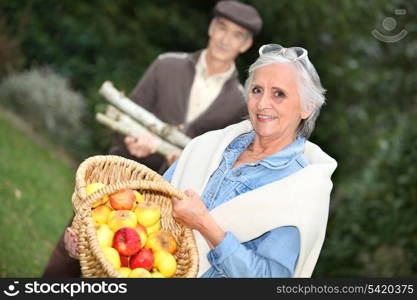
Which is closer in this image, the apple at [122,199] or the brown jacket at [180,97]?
the apple at [122,199]

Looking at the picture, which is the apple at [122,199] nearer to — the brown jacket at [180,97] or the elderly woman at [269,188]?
the elderly woman at [269,188]

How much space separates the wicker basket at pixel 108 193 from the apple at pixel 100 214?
0.12 metres

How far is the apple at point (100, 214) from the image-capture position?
3066 millimetres

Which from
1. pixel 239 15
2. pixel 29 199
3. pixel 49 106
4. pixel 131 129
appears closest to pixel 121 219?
pixel 131 129

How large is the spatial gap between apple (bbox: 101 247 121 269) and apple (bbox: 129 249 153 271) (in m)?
0.09

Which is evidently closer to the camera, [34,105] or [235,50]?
[235,50]

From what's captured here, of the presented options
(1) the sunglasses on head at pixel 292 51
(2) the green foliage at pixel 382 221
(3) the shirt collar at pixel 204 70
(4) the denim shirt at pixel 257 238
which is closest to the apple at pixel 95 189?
(4) the denim shirt at pixel 257 238

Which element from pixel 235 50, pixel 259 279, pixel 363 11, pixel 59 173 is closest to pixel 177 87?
pixel 235 50

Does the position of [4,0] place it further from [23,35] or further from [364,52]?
[364,52]

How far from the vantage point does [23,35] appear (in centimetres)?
1120

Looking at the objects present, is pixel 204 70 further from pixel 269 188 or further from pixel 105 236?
pixel 105 236

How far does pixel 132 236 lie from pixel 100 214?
0.83ft

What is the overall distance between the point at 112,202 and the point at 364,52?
9.19 m

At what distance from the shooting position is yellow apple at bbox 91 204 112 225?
307 centimetres
